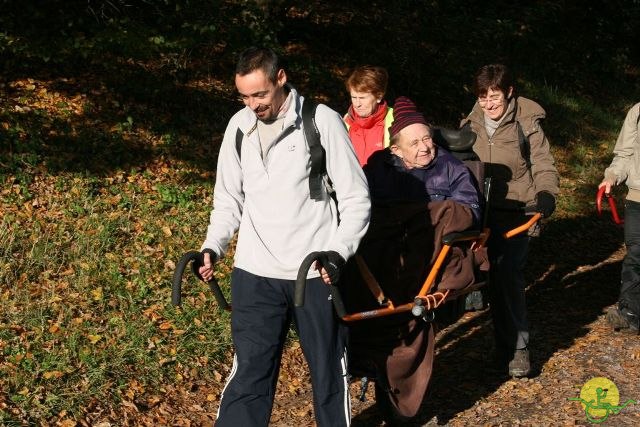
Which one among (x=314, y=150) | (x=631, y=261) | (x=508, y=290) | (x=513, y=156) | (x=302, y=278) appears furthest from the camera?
(x=631, y=261)

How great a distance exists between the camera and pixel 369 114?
6.78 m

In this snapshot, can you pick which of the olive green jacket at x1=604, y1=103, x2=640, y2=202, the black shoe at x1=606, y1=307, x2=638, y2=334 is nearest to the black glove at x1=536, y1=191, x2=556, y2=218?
the olive green jacket at x1=604, y1=103, x2=640, y2=202

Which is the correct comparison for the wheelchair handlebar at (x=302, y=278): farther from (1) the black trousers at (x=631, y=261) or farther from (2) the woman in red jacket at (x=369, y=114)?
(1) the black trousers at (x=631, y=261)

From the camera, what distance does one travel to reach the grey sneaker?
714 cm

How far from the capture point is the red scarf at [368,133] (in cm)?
670

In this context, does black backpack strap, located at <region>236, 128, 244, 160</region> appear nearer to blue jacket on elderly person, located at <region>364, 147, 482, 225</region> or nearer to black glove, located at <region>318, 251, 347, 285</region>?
black glove, located at <region>318, 251, 347, 285</region>

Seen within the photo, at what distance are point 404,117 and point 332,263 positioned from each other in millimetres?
1684

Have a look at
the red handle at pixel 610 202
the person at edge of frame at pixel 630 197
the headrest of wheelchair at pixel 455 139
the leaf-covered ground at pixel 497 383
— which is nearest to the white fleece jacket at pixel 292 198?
the headrest of wheelchair at pixel 455 139

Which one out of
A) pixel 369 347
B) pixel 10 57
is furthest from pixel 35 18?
pixel 369 347

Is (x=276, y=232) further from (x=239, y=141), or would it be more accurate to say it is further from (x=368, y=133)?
(x=368, y=133)

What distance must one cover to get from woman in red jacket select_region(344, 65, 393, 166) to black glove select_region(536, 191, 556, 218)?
3.77 ft

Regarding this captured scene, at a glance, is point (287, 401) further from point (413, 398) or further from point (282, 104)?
point (282, 104)

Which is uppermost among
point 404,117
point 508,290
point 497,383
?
point 404,117

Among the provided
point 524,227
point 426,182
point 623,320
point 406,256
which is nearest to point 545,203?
point 524,227
